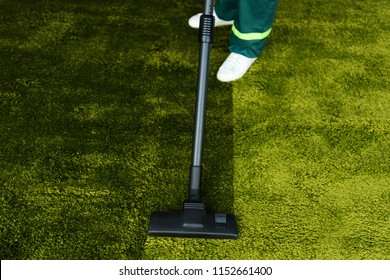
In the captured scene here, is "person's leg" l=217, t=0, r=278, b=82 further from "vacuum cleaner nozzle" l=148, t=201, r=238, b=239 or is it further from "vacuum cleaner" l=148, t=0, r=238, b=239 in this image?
"vacuum cleaner nozzle" l=148, t=201, r=238, b=239

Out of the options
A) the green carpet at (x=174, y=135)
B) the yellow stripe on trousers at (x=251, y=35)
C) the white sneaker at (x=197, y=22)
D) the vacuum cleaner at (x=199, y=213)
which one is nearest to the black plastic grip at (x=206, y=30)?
the vacuum cleaner at (x=199, y=213)

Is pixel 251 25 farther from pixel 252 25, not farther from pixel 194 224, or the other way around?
pixel 194 224

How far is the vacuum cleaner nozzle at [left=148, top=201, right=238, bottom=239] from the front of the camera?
1.21m

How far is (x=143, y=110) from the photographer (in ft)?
5.33

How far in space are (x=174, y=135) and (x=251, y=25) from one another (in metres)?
0.48

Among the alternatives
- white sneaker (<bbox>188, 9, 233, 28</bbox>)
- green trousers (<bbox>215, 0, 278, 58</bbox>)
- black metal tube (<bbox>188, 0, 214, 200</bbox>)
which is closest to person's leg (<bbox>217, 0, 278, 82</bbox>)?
green trousers (<bbox>215, 0, 278, 58</bbox>)

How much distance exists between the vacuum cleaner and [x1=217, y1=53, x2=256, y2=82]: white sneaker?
52cm

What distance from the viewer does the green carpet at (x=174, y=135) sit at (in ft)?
4.11

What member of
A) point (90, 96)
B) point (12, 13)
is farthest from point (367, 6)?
point (12, 13)

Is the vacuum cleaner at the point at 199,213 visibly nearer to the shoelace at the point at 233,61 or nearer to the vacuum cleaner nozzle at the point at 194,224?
the vacuum cleaner nozzle at the point at 194,224

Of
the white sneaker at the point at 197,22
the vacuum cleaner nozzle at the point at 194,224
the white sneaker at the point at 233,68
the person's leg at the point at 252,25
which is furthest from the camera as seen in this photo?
the white sneaker at the point at 197,22

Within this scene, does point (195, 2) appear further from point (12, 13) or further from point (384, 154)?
point (384, 154)

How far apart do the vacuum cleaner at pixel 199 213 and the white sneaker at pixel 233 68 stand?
0.52 m

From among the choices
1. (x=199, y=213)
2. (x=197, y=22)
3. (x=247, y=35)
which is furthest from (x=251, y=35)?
(x=199, y=213)
